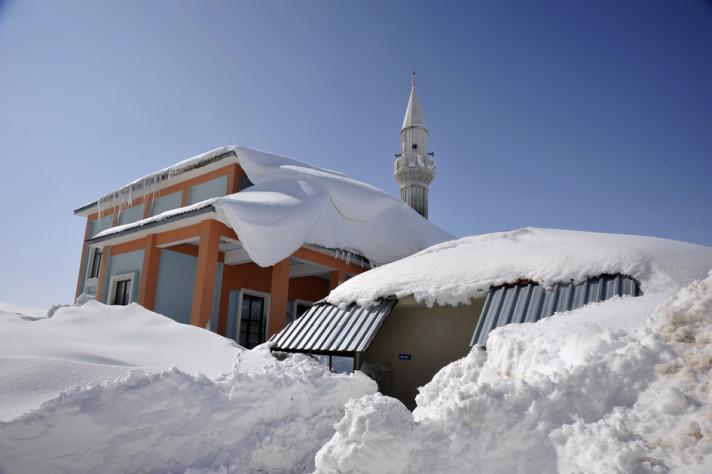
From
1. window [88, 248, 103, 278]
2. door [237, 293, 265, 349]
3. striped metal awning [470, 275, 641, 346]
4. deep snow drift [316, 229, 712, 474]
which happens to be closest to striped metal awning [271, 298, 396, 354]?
striped metal awning [470, 275, 641, 346]

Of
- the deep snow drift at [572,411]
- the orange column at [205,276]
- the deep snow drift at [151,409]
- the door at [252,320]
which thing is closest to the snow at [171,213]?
the orange column at [205,276]

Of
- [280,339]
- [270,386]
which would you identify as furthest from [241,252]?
[270,386]

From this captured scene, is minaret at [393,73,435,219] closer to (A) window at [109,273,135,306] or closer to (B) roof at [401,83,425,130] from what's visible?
(B) roof at [401,83,425,130]

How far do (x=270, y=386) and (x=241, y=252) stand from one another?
8.48 m

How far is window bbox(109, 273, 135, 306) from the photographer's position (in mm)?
12469

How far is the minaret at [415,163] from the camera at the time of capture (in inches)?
808

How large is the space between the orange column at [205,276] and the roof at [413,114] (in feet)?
46.6

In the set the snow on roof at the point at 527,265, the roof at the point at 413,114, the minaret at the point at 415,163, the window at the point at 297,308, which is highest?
the roof at the point at 413,114

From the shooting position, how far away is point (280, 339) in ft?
23.8

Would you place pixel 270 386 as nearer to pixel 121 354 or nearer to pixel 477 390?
pixel 121 354

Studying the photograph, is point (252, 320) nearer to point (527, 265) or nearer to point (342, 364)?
point (342, 364)

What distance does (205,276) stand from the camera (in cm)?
1022

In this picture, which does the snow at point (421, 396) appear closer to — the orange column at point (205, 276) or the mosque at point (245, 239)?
the orange column at point (205, 276)

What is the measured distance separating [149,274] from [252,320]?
3.19 m
